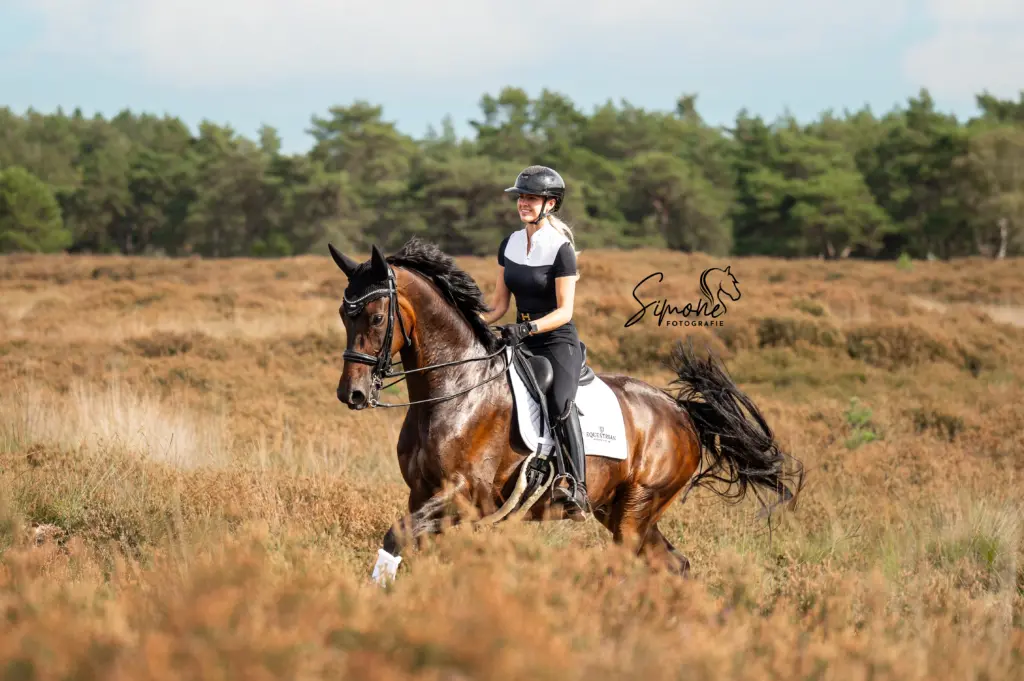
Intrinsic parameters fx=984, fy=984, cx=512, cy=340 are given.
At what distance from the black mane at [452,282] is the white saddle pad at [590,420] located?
19 centimetres

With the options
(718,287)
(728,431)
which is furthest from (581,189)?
(728,431)

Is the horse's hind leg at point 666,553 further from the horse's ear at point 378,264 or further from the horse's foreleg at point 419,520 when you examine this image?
the horse's ear at point 378,264

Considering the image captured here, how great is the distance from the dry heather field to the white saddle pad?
64cm

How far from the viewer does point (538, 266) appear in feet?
19.5

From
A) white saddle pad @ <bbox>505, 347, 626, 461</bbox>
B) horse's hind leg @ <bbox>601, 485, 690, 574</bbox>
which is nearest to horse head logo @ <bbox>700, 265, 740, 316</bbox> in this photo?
horse's hind leg @ <bbox>601, 485, 690, 574</bbox>

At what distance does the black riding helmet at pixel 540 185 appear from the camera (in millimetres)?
5871

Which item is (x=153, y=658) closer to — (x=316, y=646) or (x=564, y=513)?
(x=316, y=646)

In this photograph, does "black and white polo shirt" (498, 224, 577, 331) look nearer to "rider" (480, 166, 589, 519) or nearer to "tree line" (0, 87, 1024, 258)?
"rider" (480, 166, 589, 519)

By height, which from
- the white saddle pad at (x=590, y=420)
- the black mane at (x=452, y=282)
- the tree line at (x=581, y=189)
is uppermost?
the tree line at (x=581, y=189)

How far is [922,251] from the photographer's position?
6750 centimetres

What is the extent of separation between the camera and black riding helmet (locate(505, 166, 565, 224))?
5.87 m

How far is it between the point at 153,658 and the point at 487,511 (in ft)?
10.5

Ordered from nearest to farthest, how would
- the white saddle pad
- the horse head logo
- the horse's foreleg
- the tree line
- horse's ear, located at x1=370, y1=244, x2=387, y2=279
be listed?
the horse's foreleg < horse's ear, located at x1=370, y1=244, x2=387, y2=279 < the white saddle pad < the horse head logo < the tree line

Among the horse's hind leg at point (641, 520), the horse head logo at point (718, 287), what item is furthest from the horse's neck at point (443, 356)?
the horse head logo at point (718, 287)
